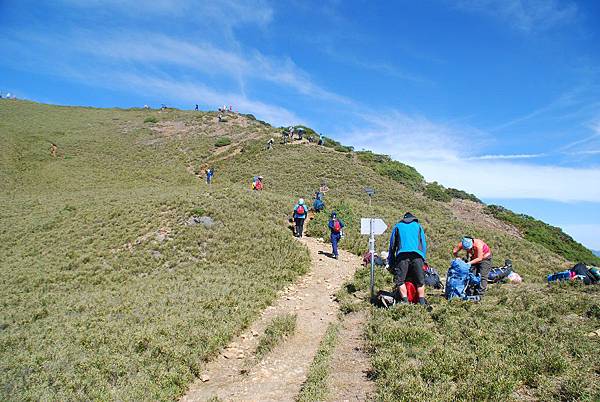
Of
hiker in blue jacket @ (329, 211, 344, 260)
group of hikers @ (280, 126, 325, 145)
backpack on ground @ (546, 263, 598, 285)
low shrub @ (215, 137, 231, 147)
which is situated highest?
group of hikers @ (280, 126, 325, 145)

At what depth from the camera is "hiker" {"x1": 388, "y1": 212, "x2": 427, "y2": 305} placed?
8.69 metres

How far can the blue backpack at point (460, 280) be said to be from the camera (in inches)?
391

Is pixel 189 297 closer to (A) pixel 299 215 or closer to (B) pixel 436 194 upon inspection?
(A) pixel 299 215

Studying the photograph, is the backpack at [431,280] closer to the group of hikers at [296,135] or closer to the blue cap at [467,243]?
the blue cap at [467,243]

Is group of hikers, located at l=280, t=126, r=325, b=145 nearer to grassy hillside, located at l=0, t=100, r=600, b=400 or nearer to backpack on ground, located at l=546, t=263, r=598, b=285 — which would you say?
grassy hillside, located at l=0, t=100, r=600, b=400

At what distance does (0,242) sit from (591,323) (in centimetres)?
2368

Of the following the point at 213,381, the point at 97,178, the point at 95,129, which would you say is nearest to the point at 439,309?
the point at 213,381

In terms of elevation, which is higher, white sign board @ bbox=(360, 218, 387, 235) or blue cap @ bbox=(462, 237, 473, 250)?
white sign board @ bbox=(360, 218, 387, 235)

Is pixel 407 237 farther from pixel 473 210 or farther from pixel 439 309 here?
pixel 473 210

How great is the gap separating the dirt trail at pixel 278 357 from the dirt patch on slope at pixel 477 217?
2340 centimetres

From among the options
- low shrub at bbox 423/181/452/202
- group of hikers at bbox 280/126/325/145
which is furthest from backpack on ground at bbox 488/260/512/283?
group of hikers at bbox 280/126/325/145

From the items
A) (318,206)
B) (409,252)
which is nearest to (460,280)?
(409,252)

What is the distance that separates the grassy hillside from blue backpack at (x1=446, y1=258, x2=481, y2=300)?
2.16 feet

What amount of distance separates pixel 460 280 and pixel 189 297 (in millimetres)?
7643
